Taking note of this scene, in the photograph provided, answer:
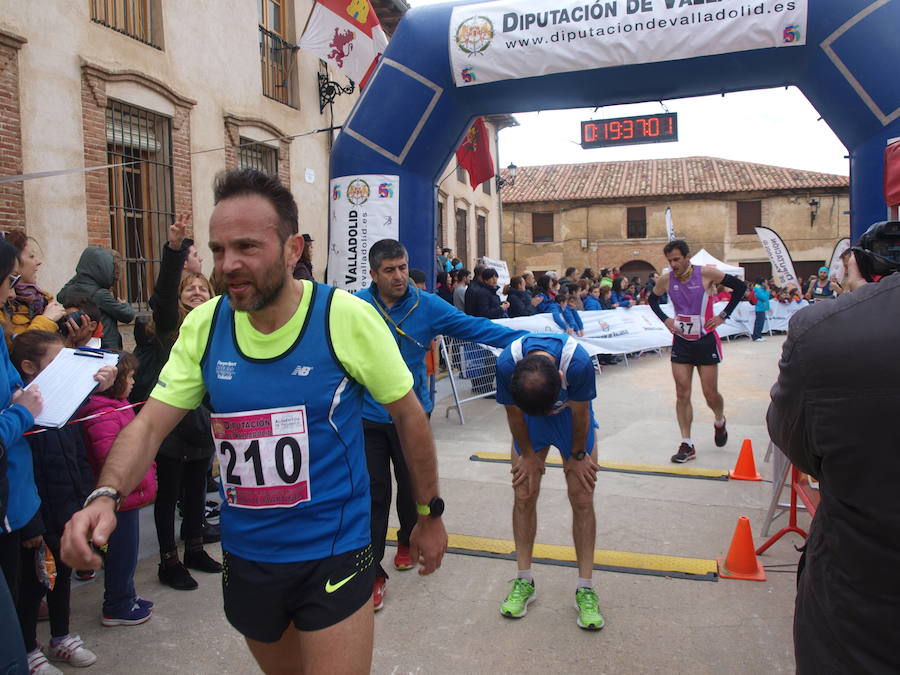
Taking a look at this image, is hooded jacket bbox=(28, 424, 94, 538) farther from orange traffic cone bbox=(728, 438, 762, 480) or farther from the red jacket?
orange traffic cone bbox=(728, 438, 762, 480)

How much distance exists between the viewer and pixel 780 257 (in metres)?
9.85

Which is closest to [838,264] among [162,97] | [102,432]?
[102,432]

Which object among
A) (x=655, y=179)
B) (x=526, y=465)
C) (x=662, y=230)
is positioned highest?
(x=655, y=179)

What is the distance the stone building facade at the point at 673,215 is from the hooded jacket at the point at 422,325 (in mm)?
35100

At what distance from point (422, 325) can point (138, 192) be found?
22.4 ft

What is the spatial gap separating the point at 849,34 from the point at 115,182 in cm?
821

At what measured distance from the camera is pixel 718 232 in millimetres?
37094

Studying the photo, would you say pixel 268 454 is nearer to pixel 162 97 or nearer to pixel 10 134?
pixel 10 134

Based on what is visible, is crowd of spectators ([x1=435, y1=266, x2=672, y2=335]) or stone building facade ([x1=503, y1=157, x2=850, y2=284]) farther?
stone building facade ([x1=503, y1=157, x2=850, y2=284])

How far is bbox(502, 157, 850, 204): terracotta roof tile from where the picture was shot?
121 ft

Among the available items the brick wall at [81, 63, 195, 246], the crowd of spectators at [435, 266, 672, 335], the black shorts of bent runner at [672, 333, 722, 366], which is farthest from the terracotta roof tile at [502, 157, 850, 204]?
the black shorts of bent runner at [672, 333, 722, 366]

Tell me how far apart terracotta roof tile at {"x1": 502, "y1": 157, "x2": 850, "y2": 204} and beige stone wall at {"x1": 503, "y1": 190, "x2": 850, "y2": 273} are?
1.76ft

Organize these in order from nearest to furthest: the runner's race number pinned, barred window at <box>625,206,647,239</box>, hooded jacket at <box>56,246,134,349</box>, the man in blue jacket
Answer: the man in blue jacket < hooded jacket at <box>56,246,134,349</box> < the runner's race number pinned < barred window at <box>625,206,647,239</box>

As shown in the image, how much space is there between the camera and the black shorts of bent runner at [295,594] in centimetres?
200
